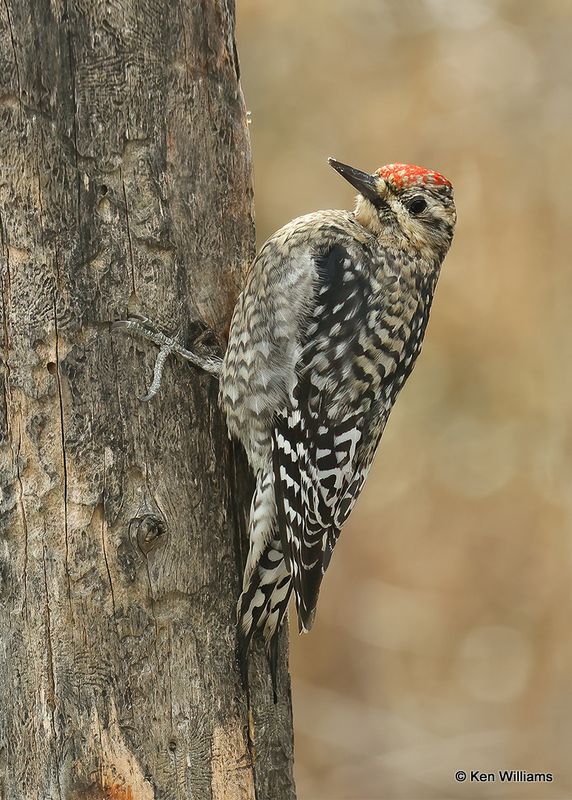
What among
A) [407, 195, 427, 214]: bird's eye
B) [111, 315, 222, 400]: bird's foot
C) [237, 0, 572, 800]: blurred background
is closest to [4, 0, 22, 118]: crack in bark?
[111, 315, 222, 400]: bird's foot

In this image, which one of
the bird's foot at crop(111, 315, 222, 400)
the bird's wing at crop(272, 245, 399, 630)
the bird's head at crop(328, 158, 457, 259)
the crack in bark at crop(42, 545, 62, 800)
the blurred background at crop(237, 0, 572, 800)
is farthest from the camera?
the blurred background at crop(237, 0, 572, 800)

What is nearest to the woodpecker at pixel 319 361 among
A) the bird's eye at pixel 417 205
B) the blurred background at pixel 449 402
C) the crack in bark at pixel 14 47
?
the bird's eye at pixel 417 205

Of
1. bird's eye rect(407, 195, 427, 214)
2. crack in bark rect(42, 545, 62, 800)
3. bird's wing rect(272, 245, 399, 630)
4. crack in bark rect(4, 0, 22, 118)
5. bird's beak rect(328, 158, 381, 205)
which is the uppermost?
crack in bark rect(4, 0, 22, 118)

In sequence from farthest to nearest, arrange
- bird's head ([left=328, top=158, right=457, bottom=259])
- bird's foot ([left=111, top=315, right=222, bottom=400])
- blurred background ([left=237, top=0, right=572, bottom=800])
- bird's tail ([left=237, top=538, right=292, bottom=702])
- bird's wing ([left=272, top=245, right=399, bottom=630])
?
blurred background ([left=237, top=0, right=572, bottom=800])
bird's head ([left=328, top=158, right=457, bottom=259])
bird's wing ([left=272, top=245, right=399, bottom=630])
bird's tail ([left=237, top=538, right=292, bottom=702])
bird's foot ([left=111, top=315, right=222, bottom=400])

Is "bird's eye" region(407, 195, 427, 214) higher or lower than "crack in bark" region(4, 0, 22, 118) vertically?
lower

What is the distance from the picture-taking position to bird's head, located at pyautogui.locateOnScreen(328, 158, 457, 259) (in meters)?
3.39

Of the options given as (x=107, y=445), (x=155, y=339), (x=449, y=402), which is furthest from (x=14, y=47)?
(x=449, y=402)

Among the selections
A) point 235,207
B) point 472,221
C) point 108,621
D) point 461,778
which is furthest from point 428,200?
point 461,778

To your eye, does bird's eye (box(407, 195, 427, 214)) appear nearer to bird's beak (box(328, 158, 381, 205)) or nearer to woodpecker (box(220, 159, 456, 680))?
woodpecker (box(220, 159, 456, 680))

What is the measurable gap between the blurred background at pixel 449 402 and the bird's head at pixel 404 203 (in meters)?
2.36

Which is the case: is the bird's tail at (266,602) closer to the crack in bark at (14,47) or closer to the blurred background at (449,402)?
the crack in bark at (14,47)

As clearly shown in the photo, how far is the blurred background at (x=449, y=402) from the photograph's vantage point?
582cm

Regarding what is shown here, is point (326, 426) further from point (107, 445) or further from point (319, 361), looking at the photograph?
point (107, 445)

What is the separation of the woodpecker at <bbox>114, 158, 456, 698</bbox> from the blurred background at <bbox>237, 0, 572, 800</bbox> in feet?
8.00
